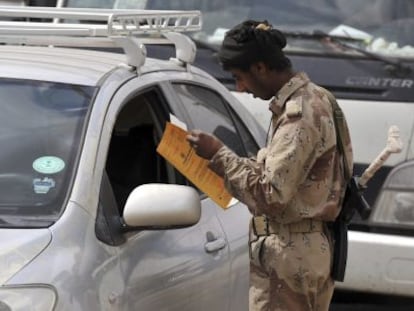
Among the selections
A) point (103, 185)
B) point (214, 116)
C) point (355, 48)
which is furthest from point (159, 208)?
point (355, 48)

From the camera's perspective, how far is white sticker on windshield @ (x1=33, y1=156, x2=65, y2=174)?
12.4ft

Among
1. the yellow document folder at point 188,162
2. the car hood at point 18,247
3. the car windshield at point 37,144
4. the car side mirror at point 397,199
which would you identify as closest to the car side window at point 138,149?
the car windshield at point 37,144

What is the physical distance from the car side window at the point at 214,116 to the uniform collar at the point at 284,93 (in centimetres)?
104

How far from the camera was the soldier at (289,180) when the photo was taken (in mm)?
3684

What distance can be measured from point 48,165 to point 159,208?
48cm

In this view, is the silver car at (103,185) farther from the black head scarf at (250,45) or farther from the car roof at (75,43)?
the black head scarf at (250,45)

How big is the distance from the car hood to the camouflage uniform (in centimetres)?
71

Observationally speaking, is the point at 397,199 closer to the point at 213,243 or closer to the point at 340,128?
the point at 213,243

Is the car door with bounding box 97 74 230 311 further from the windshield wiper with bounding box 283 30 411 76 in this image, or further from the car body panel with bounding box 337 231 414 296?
the windshield wiper with bounding box 283 30 411 76

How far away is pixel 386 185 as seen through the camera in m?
6.10

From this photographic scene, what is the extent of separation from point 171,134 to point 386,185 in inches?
98.1

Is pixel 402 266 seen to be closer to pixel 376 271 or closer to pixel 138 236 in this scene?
pixel 376 271

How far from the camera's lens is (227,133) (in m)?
5.20

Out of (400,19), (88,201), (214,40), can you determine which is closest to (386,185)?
(400,19)
